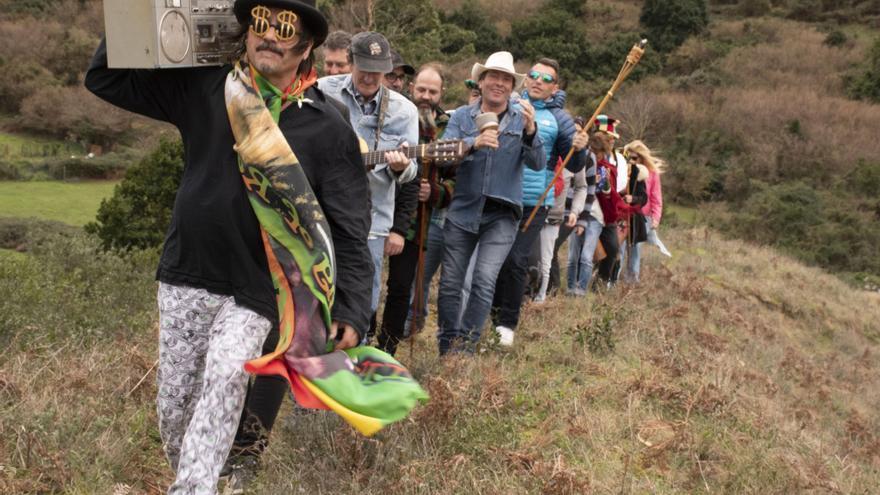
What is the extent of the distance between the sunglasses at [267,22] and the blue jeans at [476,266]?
11.7ft

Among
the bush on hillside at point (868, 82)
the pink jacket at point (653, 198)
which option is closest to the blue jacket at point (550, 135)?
the pink jacket at point (653, 198)

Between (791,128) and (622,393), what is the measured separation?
37438 mm

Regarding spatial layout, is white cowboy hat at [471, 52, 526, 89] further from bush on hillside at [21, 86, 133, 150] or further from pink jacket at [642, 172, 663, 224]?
bush on hillside at [21, 86, 133, 150]

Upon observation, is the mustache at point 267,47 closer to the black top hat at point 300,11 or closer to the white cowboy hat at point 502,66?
the black top hat at point 300,11

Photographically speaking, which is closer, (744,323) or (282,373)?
(282,373)

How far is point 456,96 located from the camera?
22.9 metres

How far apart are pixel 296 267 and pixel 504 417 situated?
7.24 ft

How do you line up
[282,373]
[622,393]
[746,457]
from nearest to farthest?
[282,373] → [746,457] → [622,393]

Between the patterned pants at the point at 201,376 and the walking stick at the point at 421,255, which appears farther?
the walking stick at the point at 421,255

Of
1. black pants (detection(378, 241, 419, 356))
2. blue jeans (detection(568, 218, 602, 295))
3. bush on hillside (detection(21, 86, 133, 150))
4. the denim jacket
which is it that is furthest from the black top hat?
bush on hillside (detection(21, 86, 133, 150))

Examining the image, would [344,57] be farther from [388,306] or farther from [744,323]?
[744,323]

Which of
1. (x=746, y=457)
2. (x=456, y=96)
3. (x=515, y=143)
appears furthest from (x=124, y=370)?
(x=456, y=96)

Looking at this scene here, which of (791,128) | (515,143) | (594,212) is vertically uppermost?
(515,143)

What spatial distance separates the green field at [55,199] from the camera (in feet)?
68.3
